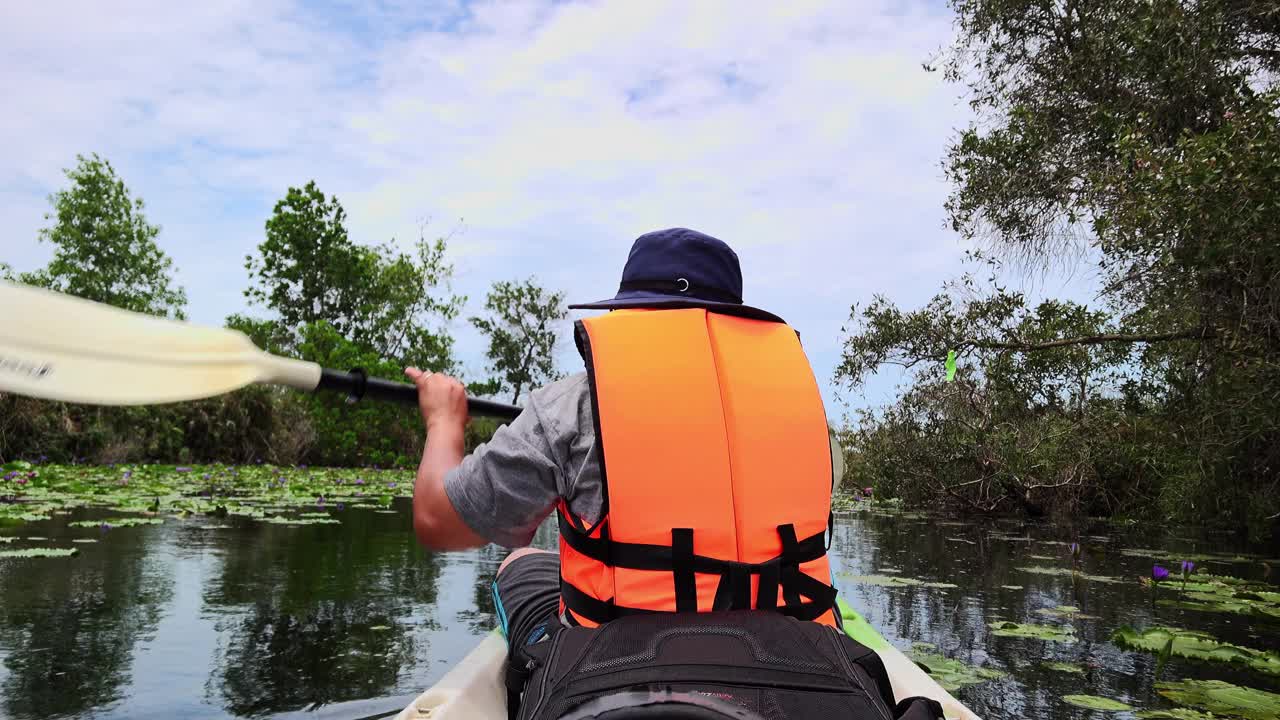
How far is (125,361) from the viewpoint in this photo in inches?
84.4

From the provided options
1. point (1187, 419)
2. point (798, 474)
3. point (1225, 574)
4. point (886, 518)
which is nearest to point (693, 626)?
point (798, 474)

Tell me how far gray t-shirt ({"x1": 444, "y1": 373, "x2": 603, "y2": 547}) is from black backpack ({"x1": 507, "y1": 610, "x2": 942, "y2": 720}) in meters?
0.25

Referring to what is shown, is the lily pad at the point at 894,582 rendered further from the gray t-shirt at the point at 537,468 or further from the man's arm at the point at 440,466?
the gray t-shirt at the point at 537,468

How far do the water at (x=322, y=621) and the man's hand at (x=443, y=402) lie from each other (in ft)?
2.74

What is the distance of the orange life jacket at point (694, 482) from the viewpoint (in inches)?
58.1

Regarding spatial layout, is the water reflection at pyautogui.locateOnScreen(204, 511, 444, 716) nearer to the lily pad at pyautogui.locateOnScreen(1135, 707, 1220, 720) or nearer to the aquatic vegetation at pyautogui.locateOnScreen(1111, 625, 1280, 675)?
the lily pad at pyautogui.locateOnScreen(1135, 707, 1220, 720)

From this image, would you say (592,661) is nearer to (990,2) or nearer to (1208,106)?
(1208,106)

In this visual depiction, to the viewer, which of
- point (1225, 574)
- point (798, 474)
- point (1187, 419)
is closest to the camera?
point (798, 474)

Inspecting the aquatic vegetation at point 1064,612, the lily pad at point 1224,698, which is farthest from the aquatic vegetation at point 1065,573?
the lily pad at point 1224,698

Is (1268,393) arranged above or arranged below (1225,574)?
above

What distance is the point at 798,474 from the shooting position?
1603mm

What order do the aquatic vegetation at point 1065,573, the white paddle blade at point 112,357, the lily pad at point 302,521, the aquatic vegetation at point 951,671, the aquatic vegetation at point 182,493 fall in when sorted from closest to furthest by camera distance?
the white paddle blade at point 112,357
the aquatic vegetation at point 951,671
the aquatic vegetation at point 1065,573
the lily pad at point 302,521
the aquatic vegetation at point 182,493

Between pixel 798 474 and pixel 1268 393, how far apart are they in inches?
215

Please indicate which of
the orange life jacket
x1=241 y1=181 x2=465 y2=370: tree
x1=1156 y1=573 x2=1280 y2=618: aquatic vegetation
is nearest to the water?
x1=1156 y1=573 x2=1280 y2=618: aquatic vegetation
